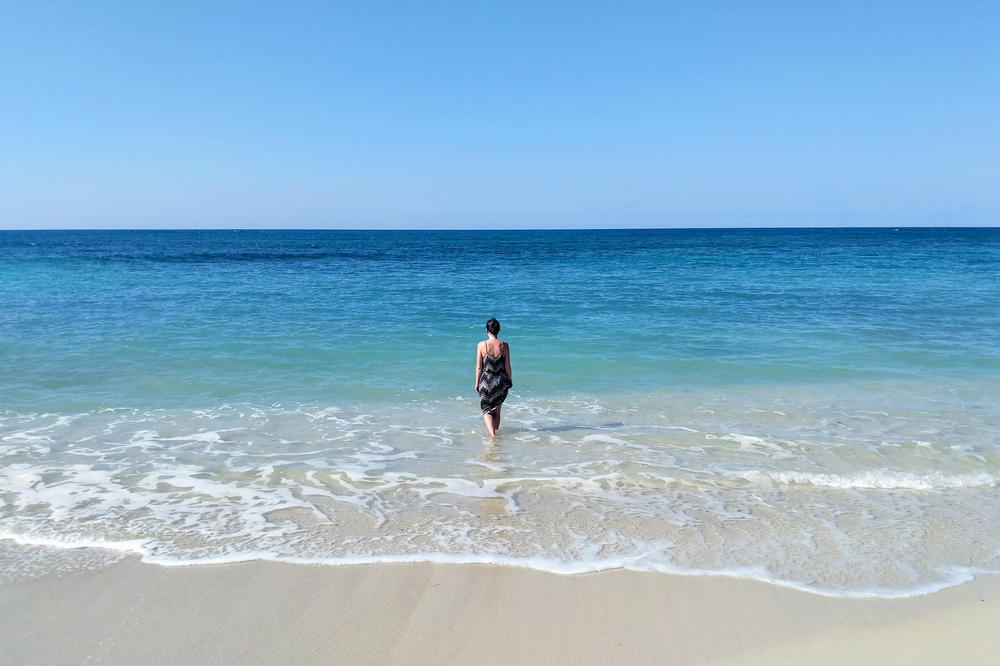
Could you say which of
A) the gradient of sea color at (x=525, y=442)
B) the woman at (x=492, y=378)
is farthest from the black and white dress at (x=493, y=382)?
the gradient of sea color at (x=525, y=442)

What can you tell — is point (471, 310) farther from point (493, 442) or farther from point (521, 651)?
point (521, 651)

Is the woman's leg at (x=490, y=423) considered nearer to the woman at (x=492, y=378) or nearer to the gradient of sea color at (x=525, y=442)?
the woman at (x=492, y=378)

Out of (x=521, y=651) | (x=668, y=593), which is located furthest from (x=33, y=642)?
(x=668, y=593)

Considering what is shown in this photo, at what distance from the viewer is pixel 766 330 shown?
49.6ft

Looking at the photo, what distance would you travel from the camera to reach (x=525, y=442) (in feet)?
24.9

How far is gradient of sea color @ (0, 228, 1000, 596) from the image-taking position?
4.86 meters

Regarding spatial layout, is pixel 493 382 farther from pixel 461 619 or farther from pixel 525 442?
pixel 461 619

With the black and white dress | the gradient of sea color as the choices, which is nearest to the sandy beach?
the gradient of sea color

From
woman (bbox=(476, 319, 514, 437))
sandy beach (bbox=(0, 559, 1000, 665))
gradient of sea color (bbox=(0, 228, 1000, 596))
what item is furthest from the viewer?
woman (bbox=(476, 319, 514, 437))

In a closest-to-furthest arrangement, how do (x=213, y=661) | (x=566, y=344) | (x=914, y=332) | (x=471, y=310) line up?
(x=213, y=661) → (x=566, y=344) → (x=914, y=332) → (x=471, y=310)

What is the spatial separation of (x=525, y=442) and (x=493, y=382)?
0.78 meters

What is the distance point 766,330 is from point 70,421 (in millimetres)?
13462

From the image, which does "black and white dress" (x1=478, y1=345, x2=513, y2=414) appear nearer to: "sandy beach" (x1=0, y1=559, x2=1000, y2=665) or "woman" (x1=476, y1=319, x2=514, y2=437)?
"woman" (x1=476, y1=319, x2=514, y2=437)

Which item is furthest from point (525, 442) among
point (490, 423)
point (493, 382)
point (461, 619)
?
point (461, 619)
